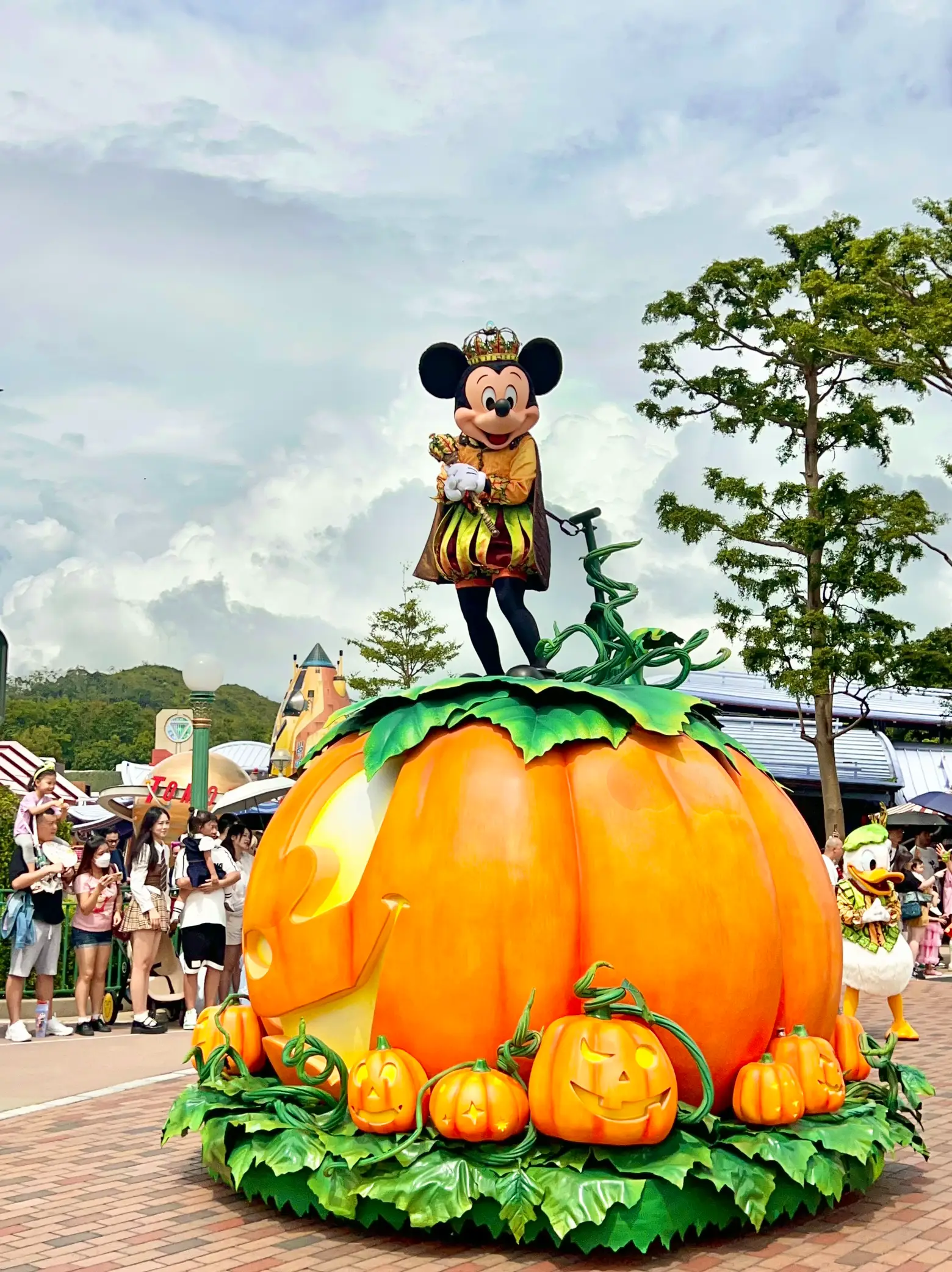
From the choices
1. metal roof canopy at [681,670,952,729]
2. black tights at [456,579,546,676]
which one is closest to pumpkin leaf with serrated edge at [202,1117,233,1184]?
black tights at [456,579,546,676]

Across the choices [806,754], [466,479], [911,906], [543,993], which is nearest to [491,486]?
[466,479]

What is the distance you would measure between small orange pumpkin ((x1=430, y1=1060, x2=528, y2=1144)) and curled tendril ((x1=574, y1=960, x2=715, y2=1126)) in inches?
16.0

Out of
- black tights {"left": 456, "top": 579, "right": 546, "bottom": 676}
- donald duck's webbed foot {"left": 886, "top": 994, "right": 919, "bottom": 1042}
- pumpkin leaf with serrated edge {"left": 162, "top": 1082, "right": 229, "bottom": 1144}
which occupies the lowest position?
donald duck's webbed foot {"left": 886, "top": 994, "right": 919, "bottom": 1042}

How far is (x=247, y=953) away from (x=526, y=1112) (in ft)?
5.08

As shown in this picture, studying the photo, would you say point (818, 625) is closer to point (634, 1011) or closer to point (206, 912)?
point (206, 912)

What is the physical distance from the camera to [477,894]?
15.5 feet

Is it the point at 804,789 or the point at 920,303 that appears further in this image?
the point at 804,789

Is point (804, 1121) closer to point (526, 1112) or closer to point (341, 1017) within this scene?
point (526, 1112)

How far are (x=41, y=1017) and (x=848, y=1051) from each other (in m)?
6.86

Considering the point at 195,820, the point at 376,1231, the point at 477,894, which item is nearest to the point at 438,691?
the point at 477,894

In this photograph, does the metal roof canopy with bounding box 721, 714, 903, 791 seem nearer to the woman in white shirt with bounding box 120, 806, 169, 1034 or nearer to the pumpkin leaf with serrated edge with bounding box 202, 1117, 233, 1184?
the woman in white shirt with bounding box 120, 806, 169, 1034

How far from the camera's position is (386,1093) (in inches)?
182

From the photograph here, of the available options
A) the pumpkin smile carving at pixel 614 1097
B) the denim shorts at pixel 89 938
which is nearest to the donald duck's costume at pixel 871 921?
the pumpkin smile carving at pixel 614 1097

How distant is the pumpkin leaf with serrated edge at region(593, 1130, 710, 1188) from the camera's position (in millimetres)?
4398
